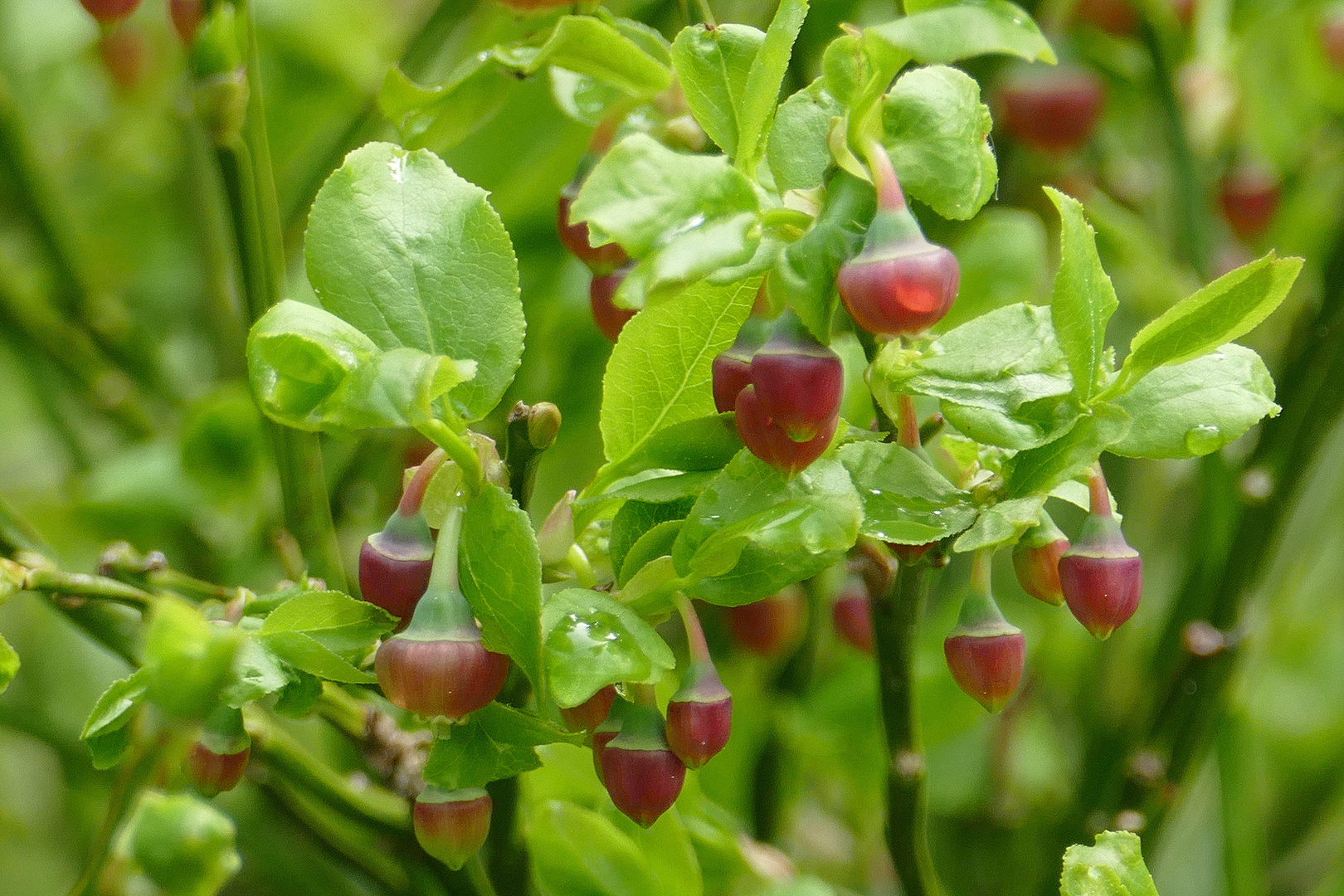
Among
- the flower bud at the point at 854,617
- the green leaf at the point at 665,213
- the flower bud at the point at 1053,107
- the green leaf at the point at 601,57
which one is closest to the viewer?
the green leaf at the point at 665,213

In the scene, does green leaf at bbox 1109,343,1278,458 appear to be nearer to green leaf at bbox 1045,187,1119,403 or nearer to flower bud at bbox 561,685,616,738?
green leaf at bbox 1045,187,1119,403

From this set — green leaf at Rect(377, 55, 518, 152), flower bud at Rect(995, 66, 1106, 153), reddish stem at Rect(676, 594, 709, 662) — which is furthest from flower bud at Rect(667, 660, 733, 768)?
flower bud at Rect(995, 66, 1106, 153)

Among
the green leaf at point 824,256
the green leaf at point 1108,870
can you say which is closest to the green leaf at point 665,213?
the green leaf at point 824,256

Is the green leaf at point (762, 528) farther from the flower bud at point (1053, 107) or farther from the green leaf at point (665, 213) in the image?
the flower bud at point (1053, 107)

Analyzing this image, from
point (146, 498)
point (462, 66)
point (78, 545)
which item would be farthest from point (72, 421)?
point (462, 66)

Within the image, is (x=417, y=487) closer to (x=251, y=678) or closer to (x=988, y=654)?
(x=251, y=678)

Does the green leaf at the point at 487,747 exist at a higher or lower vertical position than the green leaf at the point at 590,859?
higher
